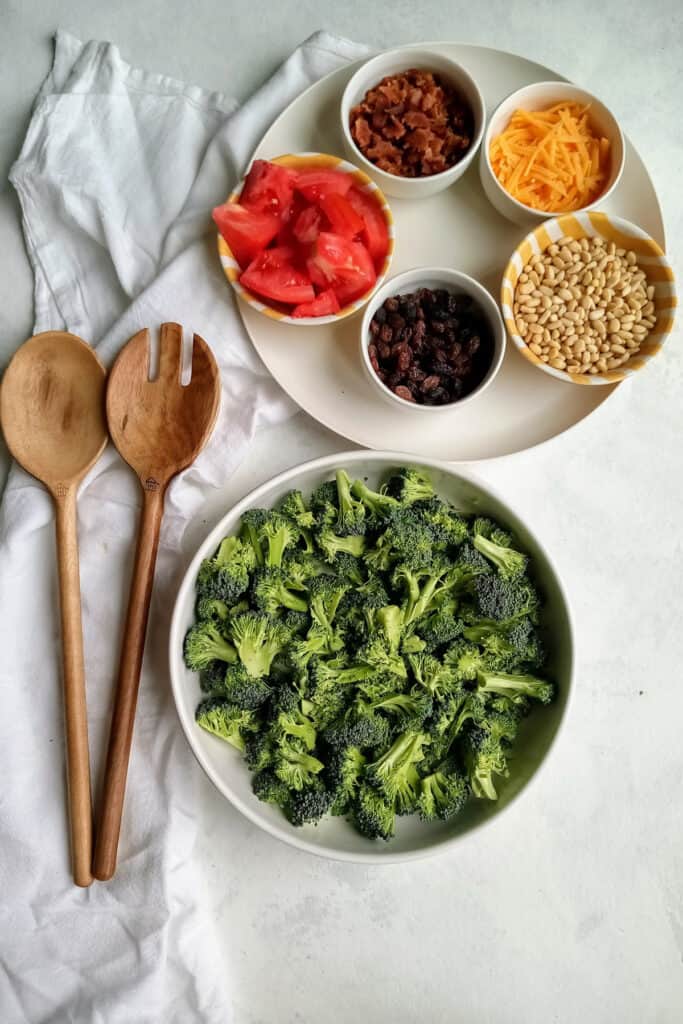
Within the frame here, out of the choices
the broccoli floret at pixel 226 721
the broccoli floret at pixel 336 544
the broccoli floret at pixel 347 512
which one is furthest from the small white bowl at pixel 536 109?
the broccoli floret at pixel 226 721

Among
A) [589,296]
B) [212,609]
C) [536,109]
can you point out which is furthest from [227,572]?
[536,109]

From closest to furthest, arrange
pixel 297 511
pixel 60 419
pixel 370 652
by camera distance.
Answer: pixel 370 652 < pixel 297 511 < pixel 60 419

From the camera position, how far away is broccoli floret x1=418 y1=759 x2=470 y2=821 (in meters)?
1.81

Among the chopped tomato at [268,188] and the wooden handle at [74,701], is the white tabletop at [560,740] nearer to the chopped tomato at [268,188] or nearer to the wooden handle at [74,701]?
the wooden handle at [74,701]

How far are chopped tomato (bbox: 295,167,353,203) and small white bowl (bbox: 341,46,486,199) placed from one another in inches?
2.5

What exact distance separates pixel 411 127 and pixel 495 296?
1.39 feet

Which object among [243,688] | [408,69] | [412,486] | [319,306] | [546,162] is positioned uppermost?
[408,69]

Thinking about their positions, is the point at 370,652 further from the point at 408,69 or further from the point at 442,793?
the point at 408,69

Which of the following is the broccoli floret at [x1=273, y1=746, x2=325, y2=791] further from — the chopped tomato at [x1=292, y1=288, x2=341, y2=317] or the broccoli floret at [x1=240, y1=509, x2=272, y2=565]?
the chopped tomato at [x1=292, y1=288, x2=341, y2=317]

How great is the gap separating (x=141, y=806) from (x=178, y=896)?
221mm

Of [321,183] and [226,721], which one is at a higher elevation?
[321,183]

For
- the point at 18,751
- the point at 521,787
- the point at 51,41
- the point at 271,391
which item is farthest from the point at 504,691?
the point at 51,41

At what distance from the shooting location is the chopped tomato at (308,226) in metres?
1.83

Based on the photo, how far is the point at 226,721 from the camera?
183cm
